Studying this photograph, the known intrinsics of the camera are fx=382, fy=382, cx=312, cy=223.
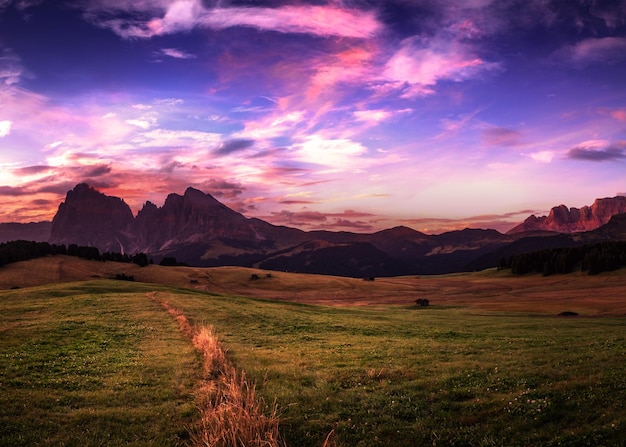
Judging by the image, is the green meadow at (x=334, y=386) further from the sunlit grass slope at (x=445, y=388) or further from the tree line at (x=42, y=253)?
the tree line at (x=42, y=253)

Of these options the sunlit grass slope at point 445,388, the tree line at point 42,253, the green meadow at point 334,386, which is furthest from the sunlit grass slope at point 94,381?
the tree line at point 42,253

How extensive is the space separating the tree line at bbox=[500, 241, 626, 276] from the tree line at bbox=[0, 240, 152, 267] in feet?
529

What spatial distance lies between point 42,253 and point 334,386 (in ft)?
574

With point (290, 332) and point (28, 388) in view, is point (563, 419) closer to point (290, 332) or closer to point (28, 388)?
point (28, 388)

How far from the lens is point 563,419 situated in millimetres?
13031

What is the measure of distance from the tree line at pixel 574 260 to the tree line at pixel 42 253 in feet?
529

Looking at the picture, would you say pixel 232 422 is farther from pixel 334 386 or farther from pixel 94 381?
pixel 94 381

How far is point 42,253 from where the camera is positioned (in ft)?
507

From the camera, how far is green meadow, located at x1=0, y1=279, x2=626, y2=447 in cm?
1302

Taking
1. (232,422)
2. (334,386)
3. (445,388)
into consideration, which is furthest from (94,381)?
(445,388)

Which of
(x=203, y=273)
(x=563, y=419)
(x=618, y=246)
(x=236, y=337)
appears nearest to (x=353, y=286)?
(x=203, y=273)

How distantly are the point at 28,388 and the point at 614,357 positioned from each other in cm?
3030

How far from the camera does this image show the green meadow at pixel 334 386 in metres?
13.0

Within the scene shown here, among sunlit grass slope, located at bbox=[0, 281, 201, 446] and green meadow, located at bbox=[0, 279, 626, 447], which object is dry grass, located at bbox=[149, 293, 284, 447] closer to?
green meadow, located at bbox=[0, 279, 626, 447]
